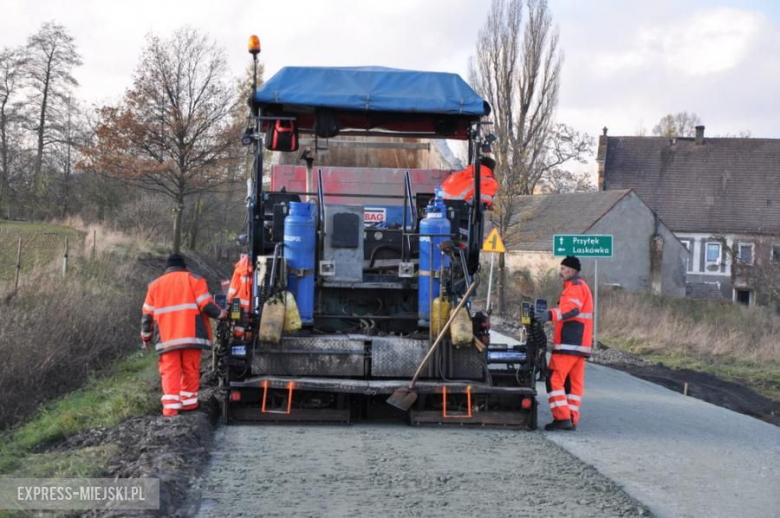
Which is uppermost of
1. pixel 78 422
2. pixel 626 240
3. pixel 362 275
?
pixel 626 240

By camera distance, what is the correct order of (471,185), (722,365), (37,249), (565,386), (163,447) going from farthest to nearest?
(37,249) < (722,365) < (471,185) < (565,386) < (163,447)

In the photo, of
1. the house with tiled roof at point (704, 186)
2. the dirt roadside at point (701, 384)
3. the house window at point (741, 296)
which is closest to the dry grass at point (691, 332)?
the dirt roadside at point (701, 384)

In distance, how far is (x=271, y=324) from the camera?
862 cm

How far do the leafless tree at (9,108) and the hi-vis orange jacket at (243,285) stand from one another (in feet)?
95.1

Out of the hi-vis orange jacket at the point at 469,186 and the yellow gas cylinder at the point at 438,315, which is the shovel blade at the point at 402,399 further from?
the hi-vis orange jacket at the point at 469,186

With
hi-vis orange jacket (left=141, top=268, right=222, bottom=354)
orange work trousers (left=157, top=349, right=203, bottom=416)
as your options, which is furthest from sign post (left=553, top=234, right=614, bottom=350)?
orange work trousers (left=157, top=349, right=203, bottom=416)

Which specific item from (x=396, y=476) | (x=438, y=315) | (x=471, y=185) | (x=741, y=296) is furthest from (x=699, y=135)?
(x=396, y=476)

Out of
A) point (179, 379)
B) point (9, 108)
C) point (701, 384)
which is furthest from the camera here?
point (9, 108)

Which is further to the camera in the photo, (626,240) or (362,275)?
(626,240)

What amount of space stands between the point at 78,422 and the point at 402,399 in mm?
3124

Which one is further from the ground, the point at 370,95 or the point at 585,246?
the point at 370,95

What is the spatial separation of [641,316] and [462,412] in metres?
18.2

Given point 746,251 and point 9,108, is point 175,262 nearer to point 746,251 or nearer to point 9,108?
point 9,108

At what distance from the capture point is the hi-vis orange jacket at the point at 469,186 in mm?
10047
